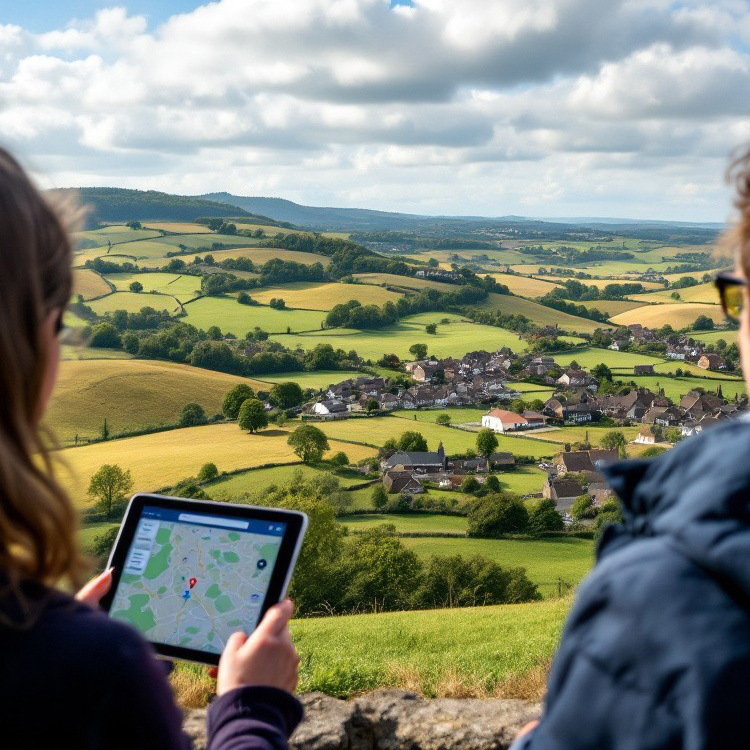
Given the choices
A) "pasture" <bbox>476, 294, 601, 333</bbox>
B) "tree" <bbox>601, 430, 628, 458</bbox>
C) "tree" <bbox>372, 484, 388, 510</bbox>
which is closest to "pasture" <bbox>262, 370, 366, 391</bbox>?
"tree" <bbox>601, 430, 628, 458</bbox>

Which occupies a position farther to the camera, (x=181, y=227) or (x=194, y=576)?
(x=181, y=227)

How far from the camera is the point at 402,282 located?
101 meters

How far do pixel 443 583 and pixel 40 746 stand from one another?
2326 centimetres

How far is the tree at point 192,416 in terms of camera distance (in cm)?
5275

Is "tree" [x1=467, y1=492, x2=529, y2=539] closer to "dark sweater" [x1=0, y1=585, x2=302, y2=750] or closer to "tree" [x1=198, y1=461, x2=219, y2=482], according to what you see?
"tree" [x1=198, y1=461, x2=219, y2=482]

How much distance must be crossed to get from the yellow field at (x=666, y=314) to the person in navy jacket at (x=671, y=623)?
86.4 m

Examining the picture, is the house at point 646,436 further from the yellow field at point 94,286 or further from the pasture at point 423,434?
the yellow field at point 94,286

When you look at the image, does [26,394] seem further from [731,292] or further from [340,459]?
[340,459]

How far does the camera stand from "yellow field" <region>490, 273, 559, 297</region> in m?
111

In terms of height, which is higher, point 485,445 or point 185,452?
point 185,452

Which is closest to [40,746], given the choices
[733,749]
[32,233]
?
[32,233]

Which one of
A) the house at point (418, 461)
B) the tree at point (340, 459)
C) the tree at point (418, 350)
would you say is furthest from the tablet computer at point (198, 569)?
the tree at point (418, 350)

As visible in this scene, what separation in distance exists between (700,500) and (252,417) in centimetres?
4993

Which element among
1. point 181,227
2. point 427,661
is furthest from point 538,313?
point 427,661
